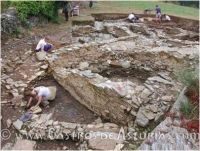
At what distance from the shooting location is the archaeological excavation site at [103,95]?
24.7 ft

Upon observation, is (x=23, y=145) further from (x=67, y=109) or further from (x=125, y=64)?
(x=125, y=64)

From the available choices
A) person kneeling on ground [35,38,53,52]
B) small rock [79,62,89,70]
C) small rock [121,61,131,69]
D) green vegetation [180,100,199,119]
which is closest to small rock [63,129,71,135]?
green vegetation [180,100,199,119]

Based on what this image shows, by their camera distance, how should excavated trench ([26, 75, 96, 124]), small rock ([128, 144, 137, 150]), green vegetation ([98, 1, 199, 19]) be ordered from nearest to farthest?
small rock ([128, 144, 137, 150]), excavated trench ([26, 75, 96, 124]), green vegetation ([98, 1, 199, 19])

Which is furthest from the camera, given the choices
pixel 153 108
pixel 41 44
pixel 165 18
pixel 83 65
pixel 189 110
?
pixel 165 18

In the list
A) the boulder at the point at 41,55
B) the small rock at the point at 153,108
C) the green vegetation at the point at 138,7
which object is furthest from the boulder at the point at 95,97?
the green vegetation at the point at 138,7

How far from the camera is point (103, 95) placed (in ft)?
29.6

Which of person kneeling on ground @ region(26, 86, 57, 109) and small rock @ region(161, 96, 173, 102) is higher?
small rock @ region(161, 96, 173, 102)

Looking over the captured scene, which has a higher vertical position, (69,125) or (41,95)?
(41,95)

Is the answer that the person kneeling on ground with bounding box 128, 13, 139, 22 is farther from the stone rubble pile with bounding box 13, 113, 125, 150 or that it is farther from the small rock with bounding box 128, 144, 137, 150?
the small rock with bounding box 128, 144, 137, 150

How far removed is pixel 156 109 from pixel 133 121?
595mm

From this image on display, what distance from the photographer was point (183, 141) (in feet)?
19.2

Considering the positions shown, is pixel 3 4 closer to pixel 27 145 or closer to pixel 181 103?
pixel 27 145

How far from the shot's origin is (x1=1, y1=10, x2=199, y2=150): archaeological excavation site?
7516mm

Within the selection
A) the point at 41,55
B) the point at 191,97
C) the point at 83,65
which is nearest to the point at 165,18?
the point at 41,55
